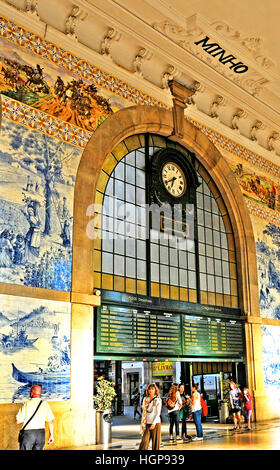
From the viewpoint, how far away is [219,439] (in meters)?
12.2

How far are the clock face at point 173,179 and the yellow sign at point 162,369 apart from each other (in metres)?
10.1

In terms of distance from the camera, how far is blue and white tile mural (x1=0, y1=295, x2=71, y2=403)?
10.3m

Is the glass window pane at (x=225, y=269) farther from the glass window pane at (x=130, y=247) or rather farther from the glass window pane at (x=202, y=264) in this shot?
the glass window pane at (x=130, y=247)

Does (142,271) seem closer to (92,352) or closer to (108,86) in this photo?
(92,352)

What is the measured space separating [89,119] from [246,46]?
586cm

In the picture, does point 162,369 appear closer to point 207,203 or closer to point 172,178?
point 207,203

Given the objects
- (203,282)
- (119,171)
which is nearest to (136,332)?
(203,282)

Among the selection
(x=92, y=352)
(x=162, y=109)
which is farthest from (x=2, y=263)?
(x=162, y=109)

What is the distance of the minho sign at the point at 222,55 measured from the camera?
1562 centimetres

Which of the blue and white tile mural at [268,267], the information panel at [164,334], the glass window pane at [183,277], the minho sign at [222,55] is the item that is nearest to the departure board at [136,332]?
the information panel at [164,334]

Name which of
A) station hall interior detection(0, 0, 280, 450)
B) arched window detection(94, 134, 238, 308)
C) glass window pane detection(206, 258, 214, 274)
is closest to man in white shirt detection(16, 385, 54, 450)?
station hall interior detection(0, 0, 280, 450)

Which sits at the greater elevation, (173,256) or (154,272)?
(173,256)

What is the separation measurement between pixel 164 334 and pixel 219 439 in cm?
318

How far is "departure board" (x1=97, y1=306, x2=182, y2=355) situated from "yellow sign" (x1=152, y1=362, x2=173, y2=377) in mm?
8861
